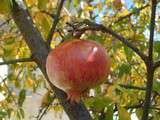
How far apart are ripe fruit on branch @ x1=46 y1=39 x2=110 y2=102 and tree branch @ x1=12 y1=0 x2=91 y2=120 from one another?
0.26 m

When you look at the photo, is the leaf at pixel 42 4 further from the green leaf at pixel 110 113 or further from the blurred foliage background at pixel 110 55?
the green leaf at pixel 110 113

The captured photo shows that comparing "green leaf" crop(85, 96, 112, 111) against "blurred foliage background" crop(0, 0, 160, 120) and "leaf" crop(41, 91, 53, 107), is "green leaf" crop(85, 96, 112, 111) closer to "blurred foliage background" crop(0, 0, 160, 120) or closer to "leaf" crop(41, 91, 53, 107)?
"blurred foliage background" crop(0, 0, 160, 120)

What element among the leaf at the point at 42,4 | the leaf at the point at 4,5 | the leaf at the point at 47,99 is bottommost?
the leaf at the point at 47,99

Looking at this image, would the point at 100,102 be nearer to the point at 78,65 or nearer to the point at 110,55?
the point at 78,65

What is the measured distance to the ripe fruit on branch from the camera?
798 mm

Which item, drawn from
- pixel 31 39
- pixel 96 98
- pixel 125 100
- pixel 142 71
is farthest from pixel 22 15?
pixel 142 71

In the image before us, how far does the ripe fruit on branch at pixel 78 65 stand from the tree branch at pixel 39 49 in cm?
26

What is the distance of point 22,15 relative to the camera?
1237 mm

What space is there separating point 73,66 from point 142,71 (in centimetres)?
148

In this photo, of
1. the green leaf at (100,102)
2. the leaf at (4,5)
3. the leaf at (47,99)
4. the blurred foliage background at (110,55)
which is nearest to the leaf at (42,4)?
the blurred foliage background at (110,55)

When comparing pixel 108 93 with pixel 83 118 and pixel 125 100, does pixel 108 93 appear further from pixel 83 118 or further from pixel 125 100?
pixel 125 100

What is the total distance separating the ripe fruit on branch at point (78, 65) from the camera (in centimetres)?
80

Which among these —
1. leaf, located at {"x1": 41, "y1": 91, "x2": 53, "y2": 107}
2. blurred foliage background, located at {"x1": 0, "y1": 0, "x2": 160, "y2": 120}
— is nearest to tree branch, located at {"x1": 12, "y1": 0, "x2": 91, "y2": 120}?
blurred foliage background, located at {"x1": 0, "y1": 0, "x2": 160, "y2": 120}

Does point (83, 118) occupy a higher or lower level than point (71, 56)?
lower
